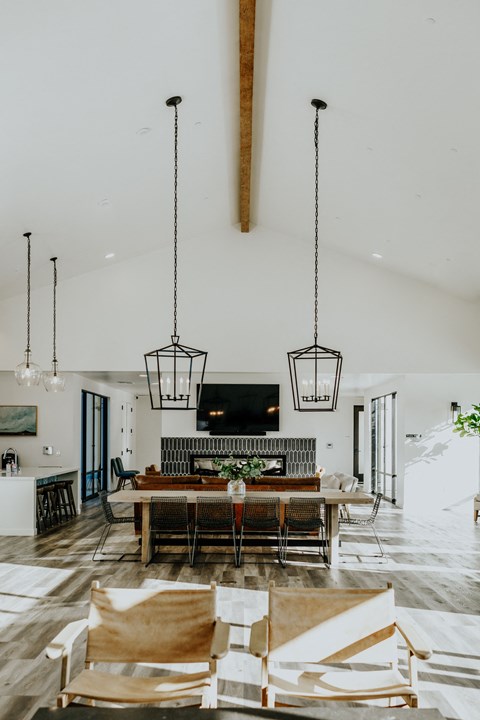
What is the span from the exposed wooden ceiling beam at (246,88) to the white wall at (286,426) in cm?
433

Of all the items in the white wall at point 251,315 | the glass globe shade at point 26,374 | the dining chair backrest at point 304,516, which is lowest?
the dining chair backrest at point 304,516

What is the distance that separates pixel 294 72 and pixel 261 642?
522 centimetres

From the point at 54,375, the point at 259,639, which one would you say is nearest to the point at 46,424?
the point at 54,375

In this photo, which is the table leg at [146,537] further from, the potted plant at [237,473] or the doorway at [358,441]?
the doorway at [358,441]

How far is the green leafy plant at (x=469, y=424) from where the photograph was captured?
1096 cm

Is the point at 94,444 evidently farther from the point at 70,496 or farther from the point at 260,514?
the point at 260,514

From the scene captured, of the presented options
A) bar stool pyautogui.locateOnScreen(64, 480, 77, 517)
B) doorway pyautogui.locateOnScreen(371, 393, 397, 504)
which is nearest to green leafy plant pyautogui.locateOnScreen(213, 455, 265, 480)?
bar stool pyautogui.locateOnScreen(64, 480, 77, 517)

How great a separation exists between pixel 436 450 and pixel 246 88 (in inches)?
317

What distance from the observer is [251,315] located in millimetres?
11438

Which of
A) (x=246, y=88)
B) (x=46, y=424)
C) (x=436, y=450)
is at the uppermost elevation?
(x=246, y=88)

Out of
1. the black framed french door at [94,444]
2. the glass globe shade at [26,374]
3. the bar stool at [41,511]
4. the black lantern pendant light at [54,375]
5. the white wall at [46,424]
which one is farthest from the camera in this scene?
the black framed french door at [94,444]

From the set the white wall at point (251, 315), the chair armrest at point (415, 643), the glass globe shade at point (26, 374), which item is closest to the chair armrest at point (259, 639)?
the chair armrest at point (415, 643)

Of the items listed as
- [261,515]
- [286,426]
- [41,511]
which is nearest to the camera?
[261,515]

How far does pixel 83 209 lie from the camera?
28.1ft
